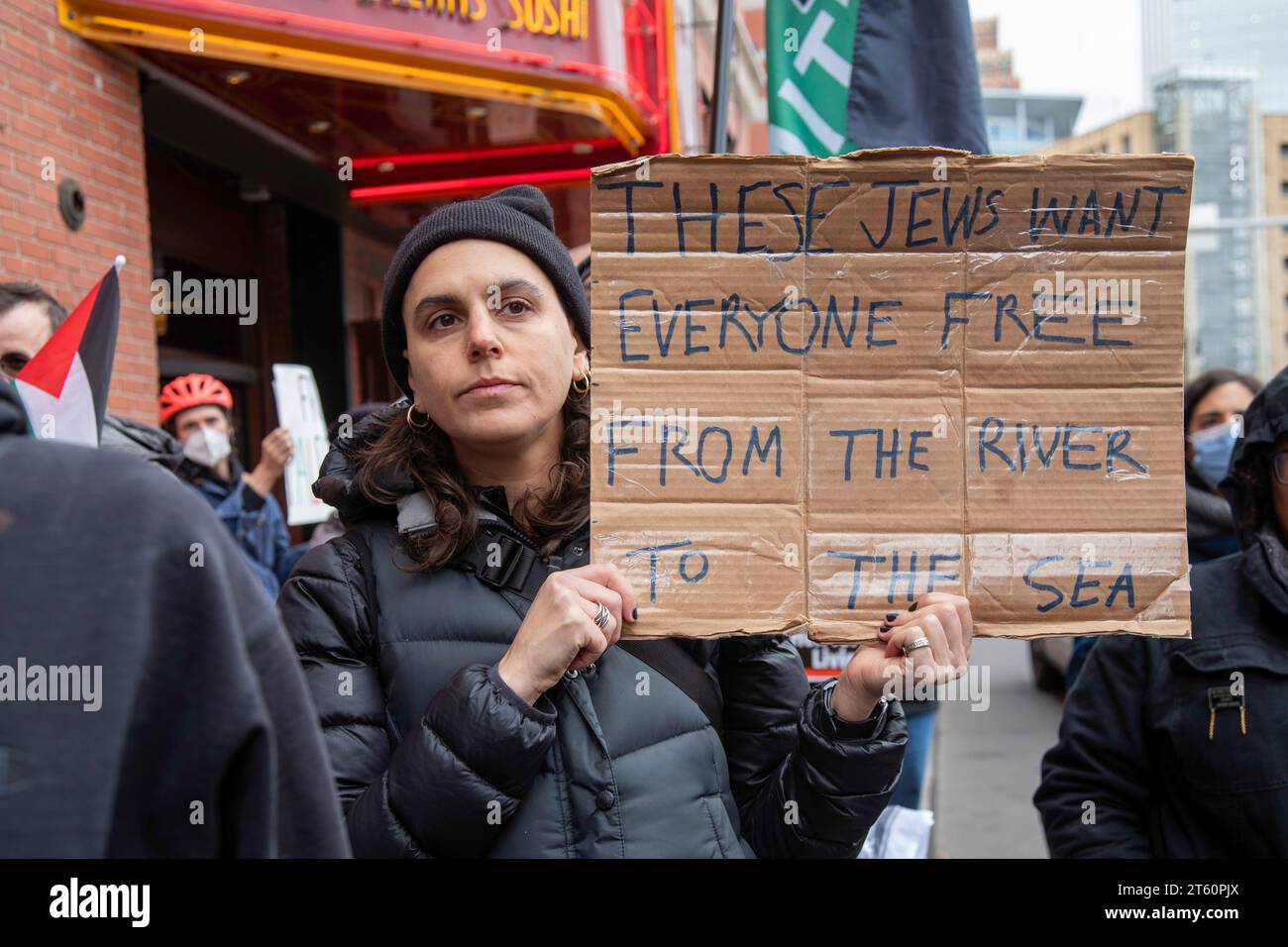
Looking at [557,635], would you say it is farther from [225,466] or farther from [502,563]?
[225,466]

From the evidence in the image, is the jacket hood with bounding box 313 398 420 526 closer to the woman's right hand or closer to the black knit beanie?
the black knit beanie

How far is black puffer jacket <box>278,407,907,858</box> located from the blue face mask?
2.99 metres

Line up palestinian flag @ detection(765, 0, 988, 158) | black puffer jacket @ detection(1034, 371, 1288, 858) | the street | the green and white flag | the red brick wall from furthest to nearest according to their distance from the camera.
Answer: the street, the red brick wall, the green and white flag, palestinian flag @ detection(765, 0, 988, 158), black puffer jacket @ detection(1034, 371, 1288, 858)

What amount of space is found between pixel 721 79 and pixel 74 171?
3.56 m

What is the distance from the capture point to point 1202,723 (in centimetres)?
223

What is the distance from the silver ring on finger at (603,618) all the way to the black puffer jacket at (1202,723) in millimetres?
1197

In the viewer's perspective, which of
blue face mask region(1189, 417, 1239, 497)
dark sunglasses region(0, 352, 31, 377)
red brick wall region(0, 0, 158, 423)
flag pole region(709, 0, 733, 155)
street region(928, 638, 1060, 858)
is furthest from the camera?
street region(928, 638, 1060, 858)

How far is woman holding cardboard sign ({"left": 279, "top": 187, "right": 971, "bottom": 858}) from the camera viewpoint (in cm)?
167

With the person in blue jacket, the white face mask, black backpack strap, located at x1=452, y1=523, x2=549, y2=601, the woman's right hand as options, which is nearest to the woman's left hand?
the woman's right hand

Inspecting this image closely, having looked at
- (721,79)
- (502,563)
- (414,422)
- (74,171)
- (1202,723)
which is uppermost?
(74,171)

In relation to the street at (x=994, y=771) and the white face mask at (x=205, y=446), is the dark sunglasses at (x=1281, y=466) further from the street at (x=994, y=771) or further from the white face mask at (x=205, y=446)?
the white face mask at (x=205, y=446)

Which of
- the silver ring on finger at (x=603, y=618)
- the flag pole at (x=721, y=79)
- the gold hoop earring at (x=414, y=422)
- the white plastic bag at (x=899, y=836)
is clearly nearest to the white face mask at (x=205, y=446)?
the flag pole at (x=721, y=79)

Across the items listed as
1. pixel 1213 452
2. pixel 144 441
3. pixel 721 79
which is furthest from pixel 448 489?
pixel 1213 452
